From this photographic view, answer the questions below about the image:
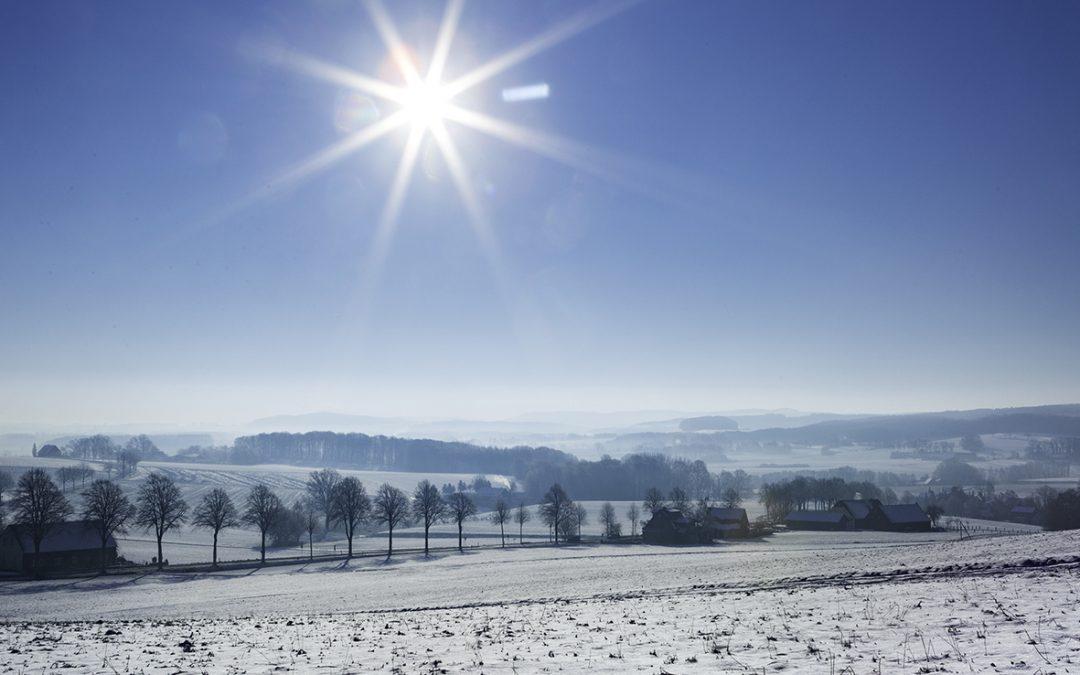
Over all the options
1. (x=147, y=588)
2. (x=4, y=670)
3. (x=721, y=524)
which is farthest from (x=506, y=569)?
(x=721, y=524)

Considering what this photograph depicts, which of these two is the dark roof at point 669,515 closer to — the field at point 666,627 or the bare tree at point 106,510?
the field at point 666,627

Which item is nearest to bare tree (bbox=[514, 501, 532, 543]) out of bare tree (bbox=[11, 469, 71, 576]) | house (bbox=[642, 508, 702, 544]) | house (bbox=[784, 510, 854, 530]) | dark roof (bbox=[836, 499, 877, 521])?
house (bbox=[642, 508, 702, 544])

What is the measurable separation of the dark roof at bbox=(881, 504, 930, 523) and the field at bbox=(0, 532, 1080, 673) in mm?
74461

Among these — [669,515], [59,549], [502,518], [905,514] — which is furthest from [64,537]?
[905,514]

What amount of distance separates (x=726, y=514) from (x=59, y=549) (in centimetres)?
8960

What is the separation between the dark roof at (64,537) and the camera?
59.2m

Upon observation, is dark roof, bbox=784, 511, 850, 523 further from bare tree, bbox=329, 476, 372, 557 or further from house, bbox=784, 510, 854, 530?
bare tree, bbox=329, 476, 372, 557

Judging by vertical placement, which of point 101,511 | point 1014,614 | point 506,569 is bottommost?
point 506,569

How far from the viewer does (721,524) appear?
94938mm

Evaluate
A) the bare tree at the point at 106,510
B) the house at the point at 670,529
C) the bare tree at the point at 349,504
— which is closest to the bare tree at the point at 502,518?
the bare tree at the point at 349,504

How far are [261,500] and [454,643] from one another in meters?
62.1

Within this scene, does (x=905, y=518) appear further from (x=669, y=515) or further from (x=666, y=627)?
(x=666, y=627)

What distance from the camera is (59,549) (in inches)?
2388

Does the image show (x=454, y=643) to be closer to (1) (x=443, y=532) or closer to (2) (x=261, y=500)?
(2) (x=261, y=500)
